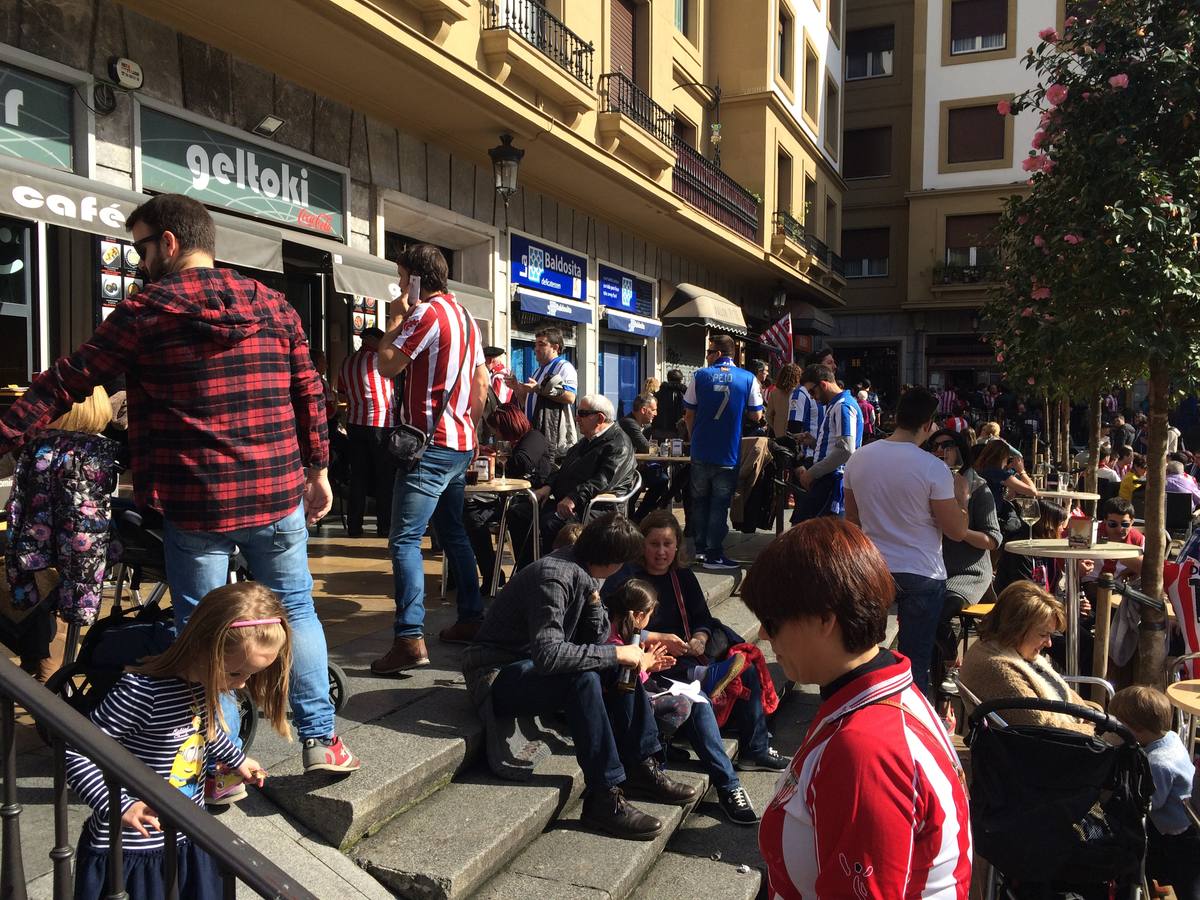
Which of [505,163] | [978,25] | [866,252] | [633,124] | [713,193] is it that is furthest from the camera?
[866,252]

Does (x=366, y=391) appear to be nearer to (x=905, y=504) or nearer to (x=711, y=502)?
(x=711, y=502)

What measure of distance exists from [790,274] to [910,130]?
421 inches

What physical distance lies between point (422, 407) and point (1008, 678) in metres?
2.66

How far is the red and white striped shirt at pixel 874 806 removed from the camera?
4.52ft

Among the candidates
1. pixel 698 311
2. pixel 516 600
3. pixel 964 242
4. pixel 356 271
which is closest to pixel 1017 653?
pixel 516 600

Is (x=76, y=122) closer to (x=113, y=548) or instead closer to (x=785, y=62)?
(x=113, y=548)

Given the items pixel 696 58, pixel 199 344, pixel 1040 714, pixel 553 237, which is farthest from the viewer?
pixel 696 58

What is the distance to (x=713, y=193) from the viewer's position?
649 inches

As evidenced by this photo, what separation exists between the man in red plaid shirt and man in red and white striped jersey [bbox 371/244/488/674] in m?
0.99

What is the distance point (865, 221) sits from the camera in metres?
28.8

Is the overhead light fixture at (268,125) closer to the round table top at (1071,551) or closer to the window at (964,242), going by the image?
the round table top at (1071,551)

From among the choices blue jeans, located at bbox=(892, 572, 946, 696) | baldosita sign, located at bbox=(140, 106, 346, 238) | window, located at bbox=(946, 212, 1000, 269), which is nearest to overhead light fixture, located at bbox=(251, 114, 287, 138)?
baldosita sign, located at bbox=(140, 106, 346, 238)

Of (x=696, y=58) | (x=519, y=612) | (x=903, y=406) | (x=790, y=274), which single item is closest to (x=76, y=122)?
(x=519, y=612)

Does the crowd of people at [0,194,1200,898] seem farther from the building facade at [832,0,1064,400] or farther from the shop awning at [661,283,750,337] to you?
the building facade at [832,0,1064,400]
